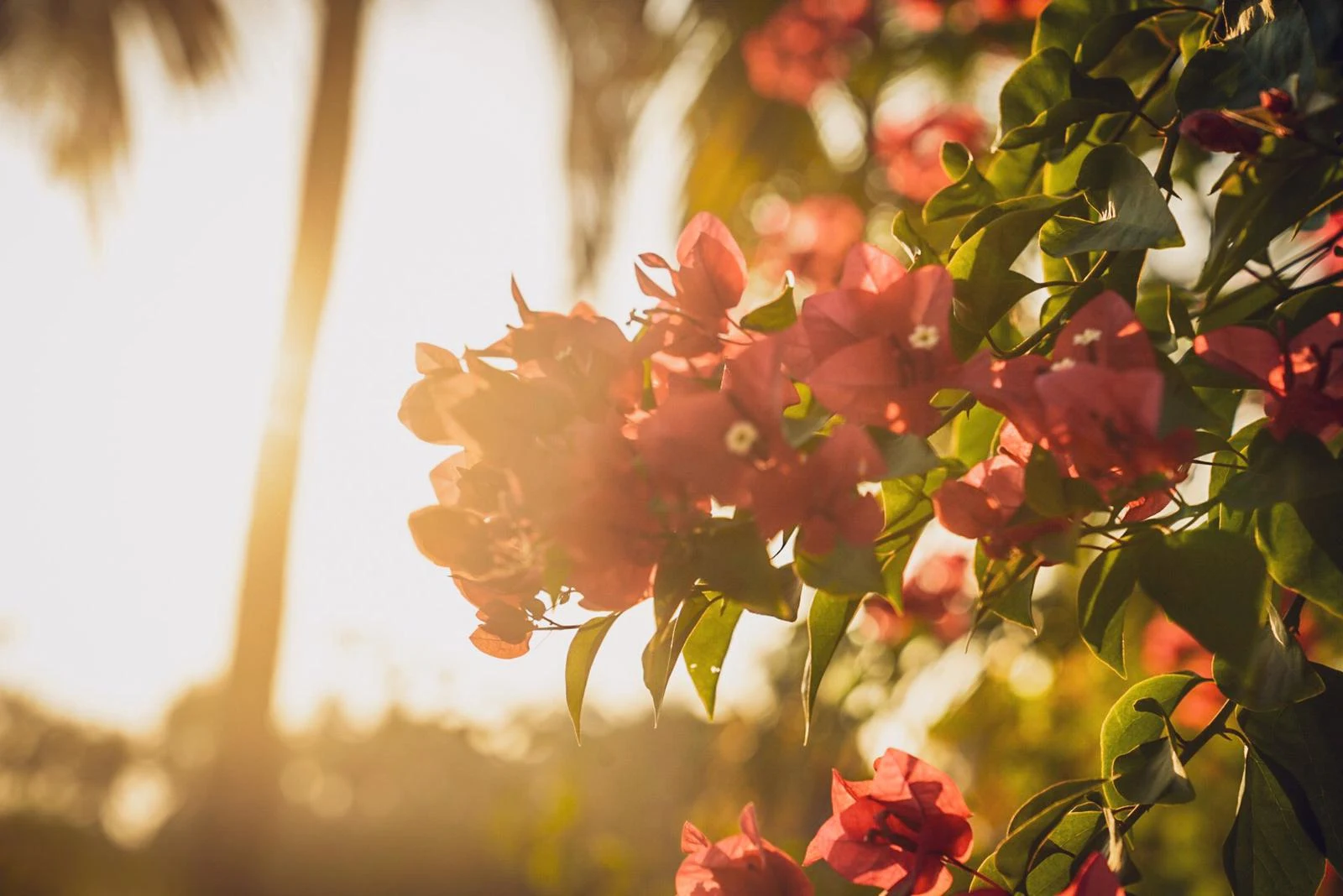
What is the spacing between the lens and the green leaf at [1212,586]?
0.37m

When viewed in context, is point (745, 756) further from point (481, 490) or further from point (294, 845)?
point (294, 845)

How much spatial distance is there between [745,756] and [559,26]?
2504 millimetres

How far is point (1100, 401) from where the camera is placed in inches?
13.8

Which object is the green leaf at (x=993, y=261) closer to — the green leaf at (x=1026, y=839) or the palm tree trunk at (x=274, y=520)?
the green leaf at (x=1026, y=839)

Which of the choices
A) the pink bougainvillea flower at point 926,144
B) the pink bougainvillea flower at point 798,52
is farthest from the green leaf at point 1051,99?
the pink bougainvillea flower at point 798,52

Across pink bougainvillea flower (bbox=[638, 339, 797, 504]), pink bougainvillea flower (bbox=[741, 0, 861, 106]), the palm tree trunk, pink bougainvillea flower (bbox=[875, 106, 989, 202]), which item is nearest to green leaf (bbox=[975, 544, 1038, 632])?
pink bougainvillea flower (bbox=[638, 339, 797, 504])

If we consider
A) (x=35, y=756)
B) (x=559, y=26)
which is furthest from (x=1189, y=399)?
(x=35, y=756)

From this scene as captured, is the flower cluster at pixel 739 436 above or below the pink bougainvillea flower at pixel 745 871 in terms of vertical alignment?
above

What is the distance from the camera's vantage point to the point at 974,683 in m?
1.72

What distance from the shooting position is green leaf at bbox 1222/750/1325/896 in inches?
18.4

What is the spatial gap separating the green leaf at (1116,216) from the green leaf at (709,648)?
8.2 inches

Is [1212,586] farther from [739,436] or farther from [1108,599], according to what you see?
[739,436]

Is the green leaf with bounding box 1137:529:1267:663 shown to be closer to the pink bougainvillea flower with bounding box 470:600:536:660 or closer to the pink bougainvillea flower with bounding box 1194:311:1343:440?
the pink bougainvillea flower with bounding box 1194:311:1343:440

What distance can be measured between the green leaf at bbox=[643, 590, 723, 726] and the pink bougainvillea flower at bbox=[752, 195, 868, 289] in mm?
1688
